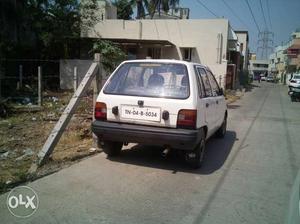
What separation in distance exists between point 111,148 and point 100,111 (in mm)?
778

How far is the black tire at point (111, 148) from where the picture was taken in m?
6.24

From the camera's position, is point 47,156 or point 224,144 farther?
point 224,144

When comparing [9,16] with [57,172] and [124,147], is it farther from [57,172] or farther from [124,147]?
[57,172]

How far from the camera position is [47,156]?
5836 mm

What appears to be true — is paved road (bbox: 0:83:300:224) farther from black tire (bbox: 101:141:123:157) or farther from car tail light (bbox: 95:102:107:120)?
car tail light (bbox: 95:102:107:120)

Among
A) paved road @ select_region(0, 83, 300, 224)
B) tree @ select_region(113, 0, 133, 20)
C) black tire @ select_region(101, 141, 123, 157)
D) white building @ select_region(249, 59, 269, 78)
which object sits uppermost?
tree @ select_region(113, 0, 133, 20)

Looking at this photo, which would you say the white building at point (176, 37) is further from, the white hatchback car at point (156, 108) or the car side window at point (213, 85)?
the white hatchback car at point (156, 108)

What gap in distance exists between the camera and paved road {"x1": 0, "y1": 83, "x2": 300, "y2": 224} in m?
4.10

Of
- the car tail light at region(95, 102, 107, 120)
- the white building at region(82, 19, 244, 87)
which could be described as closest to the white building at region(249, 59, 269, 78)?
the white building at region(82, 19, 244, 87)

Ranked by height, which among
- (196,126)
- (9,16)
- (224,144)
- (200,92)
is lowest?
(224,144)

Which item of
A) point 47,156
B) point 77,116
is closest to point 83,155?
point 47,156

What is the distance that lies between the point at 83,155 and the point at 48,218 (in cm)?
261

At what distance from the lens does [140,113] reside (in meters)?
5.68

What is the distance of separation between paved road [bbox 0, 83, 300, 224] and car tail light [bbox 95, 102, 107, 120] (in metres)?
0.80
